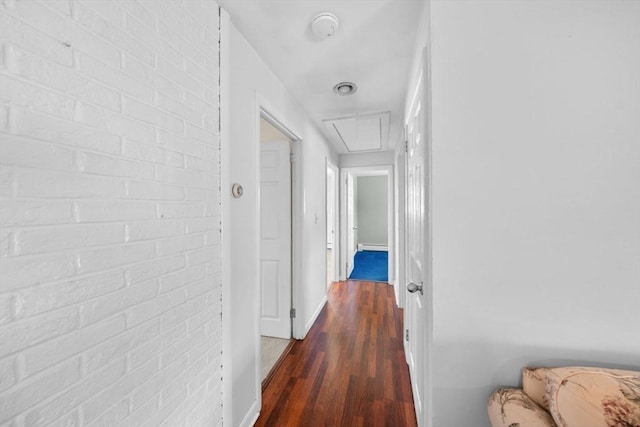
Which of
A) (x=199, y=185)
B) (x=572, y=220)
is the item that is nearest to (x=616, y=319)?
(x=572, y=220)

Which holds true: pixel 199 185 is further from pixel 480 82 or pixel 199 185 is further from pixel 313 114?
pixel 313 114

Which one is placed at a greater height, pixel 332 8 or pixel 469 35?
pixel 332 8

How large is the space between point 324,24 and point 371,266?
15.8ft

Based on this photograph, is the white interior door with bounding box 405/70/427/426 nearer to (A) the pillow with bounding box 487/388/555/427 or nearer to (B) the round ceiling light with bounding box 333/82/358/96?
(A) the pillow with bounding box 487/388/555/427

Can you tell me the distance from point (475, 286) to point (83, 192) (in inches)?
53.5

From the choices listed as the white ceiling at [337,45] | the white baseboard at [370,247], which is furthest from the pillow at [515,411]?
the white baseboard at [370,247]

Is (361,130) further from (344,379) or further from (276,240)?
(344,379)

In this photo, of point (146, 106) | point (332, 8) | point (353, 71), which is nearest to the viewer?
point (146, 106)

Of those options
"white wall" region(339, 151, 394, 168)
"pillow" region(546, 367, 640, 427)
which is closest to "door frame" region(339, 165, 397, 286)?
"white wall" region(339, 151, 394, 168)

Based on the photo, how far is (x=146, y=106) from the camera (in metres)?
0.88

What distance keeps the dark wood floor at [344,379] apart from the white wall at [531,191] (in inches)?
29.5

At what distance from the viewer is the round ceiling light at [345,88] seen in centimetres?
200

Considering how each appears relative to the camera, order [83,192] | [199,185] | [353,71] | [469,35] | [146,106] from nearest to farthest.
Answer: [83,192], [146,106], [469,35], [199,185], [353,71]

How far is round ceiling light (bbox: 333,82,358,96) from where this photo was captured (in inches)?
78.9
